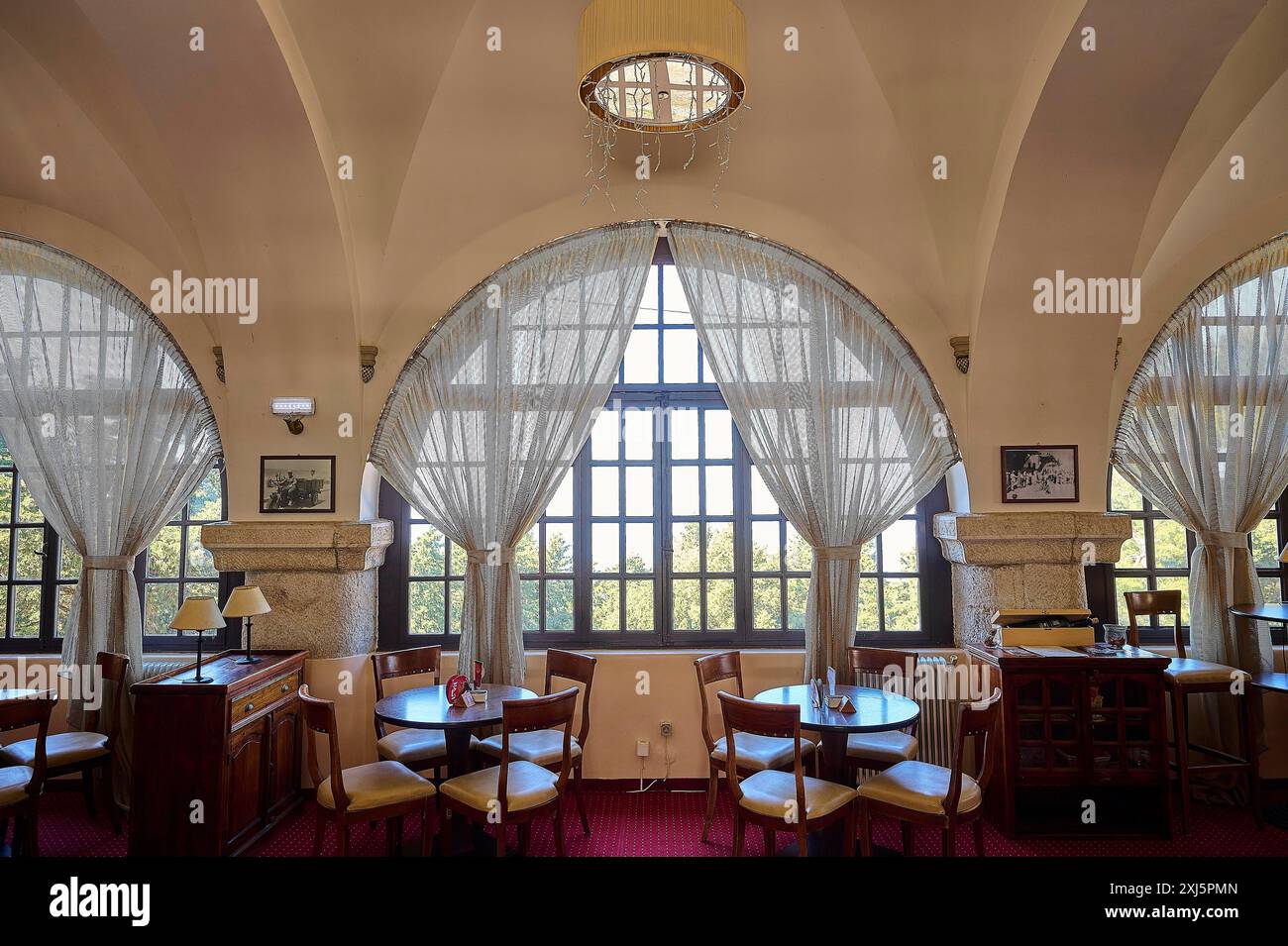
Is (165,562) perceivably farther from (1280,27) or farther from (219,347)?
(1280,27)

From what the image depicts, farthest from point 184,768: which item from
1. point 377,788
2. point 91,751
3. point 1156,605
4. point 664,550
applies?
point 1156,605

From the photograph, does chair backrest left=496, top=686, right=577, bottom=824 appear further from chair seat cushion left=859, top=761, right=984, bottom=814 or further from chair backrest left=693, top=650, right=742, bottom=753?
chair seat cushion left=859, top=761, right=984, bottom=814

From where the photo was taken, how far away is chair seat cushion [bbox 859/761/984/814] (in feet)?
11.9

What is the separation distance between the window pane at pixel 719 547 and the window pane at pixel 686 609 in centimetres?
21

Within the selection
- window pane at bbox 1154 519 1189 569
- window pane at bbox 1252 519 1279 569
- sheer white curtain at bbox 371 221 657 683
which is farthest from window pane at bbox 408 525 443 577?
window pane at bbox 1252 519 1279 569

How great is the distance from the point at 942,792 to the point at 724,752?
1.12 metres

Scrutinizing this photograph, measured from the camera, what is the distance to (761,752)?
14.0ft

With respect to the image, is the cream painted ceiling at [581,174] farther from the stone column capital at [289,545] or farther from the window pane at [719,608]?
the window pane at [719,608]

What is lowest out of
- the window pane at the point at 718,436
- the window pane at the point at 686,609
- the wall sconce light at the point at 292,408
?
the window pane at the point at 686,609

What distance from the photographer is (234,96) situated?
161 inches

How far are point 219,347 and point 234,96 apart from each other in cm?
169

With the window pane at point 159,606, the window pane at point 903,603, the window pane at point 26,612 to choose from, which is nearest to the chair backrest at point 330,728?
the window pane at point 159,606

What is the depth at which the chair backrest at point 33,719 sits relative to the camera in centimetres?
369

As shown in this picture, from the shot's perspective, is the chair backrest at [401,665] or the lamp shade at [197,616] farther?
the chair backrest at [401,665]
